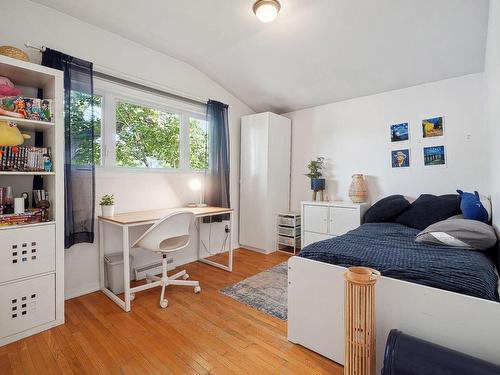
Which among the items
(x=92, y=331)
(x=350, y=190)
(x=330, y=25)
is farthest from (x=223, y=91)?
(x=92, y=331)

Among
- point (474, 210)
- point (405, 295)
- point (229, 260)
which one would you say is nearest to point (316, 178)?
point (229, 260)

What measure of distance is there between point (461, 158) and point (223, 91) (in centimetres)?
308

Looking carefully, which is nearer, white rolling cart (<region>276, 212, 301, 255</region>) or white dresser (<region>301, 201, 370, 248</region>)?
white dresser (<region>301, 201, 370, 248</region>)

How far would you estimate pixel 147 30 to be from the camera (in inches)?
100

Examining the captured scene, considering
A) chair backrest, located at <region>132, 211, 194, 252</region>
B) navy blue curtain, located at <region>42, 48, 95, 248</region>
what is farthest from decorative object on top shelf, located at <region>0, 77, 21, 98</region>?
chair backrest, located at <region>132, 211, 194, 252</region>

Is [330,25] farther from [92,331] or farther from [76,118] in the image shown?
[92,331]

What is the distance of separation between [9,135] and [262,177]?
273 cm

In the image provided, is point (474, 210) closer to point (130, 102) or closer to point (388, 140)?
point (388, 140)

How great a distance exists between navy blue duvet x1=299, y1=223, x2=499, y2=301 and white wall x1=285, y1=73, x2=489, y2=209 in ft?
4.43

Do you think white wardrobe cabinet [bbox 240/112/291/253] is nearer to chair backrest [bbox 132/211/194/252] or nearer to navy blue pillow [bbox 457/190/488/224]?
chair backrest [bbox 132/211/194/252]

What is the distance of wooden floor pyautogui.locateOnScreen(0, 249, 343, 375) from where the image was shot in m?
1.47

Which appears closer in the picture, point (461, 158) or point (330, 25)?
point (330, 25)

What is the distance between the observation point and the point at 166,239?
231 centimetres

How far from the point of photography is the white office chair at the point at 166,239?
220 centimetres
